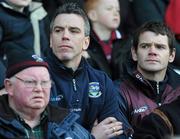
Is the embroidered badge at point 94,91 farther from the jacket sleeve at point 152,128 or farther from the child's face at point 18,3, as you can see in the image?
the child's face at point 18,3

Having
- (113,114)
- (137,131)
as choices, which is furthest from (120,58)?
(137,131)

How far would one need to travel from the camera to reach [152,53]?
253 inches

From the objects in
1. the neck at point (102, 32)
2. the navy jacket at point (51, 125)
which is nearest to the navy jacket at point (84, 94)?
the navy jacket at point (51, 125)

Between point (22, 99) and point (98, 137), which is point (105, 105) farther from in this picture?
point (22, 99)

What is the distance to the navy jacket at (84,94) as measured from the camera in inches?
230

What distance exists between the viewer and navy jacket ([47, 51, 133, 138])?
5.85 meters

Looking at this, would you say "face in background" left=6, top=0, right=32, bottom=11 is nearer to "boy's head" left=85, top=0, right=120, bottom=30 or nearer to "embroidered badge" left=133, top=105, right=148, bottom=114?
"boy's head" left=85, top=0, right=120, bottom=30

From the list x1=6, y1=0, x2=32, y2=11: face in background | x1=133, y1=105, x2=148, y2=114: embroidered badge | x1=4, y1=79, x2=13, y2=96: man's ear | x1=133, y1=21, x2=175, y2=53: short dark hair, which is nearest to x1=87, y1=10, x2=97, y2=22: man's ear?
x1=6, y1=0, x2=32, y2=11: face in background

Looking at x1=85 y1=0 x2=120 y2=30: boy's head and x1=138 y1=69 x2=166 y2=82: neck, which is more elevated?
x1=85 y1=0 x2=120 y2=30: boy's head

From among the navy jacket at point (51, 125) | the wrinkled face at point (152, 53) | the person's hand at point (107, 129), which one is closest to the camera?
the navy jacket at point (51, 125)

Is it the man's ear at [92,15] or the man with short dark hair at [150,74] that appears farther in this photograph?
the man's ear at [92,15]

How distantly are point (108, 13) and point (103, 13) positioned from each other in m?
0.06

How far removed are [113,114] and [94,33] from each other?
180 cm

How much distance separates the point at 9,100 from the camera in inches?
205
